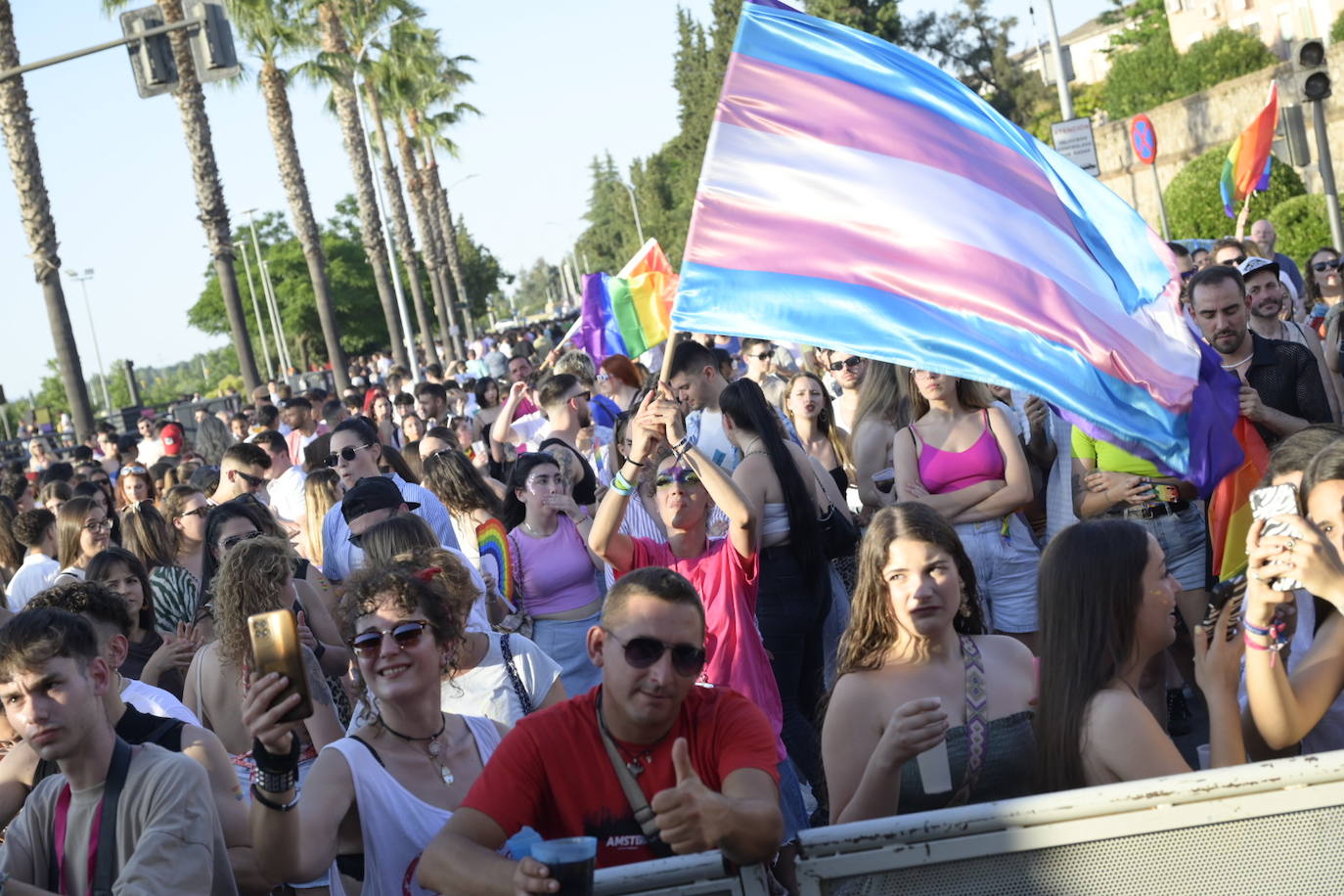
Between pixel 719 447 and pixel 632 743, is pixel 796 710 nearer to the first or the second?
pixel 719 447

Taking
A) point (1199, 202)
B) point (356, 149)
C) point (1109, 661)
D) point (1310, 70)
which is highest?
point (356, 149)

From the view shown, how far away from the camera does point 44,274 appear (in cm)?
1978

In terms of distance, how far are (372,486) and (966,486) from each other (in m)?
2.68

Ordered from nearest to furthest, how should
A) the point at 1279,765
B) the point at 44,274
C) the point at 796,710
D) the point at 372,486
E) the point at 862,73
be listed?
the point at 1279,765 < the point at 862,73 < the point at 796,710 < the point at 372,486 < the point at 44,274

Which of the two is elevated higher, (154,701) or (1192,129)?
(1192,129)

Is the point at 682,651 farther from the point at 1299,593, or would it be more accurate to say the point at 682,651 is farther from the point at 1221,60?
the point at 1221,60

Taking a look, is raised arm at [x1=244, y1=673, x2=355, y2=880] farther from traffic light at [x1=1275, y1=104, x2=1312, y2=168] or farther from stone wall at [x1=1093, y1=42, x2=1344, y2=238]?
stone wall at [x1=1093, y1=42, x2=1344, y2=238]

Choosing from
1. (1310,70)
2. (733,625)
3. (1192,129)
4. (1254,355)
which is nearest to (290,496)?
(733,625)

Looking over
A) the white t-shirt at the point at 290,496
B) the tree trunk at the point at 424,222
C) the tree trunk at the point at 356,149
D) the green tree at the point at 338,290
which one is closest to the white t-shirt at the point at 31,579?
the white t-shirt at the point at 290,496

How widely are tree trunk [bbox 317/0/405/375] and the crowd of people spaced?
2772 cm

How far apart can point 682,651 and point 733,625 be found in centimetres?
232

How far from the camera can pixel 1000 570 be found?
22.1 ft

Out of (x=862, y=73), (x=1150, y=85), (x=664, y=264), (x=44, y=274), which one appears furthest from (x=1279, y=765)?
(x=1150, y=85)

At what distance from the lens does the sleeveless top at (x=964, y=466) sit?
6711mm
